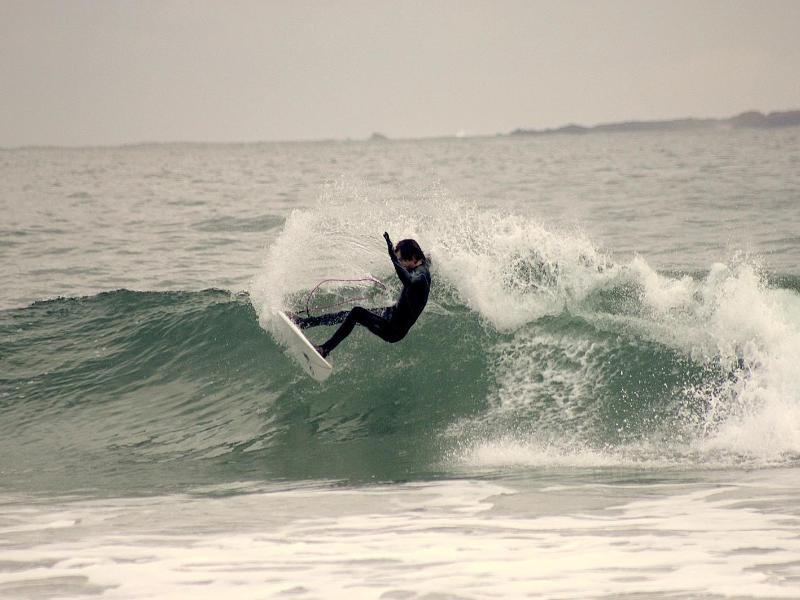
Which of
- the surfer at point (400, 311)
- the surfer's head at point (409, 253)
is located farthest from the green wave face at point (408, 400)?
the surfer's head at point (409, 253)

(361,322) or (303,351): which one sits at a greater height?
(361,322)

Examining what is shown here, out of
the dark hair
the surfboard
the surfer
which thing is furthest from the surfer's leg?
the dark hair

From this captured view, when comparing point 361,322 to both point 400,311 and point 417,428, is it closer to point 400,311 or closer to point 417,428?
point 400,311

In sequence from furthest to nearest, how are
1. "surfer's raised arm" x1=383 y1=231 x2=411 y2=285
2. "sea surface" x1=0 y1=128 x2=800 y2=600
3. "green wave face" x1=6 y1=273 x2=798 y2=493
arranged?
"green wave face" x1=6 y1=273 x2=798 y2=493
"surfer's raised arm" x1=383 y1=231 x2=411 y2=285
"sea surface" x1=0 y1=128 x2=800 y2=600

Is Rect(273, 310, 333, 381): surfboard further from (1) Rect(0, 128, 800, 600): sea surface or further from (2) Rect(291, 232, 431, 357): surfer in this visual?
(1) Rect(0, 128, 800, 600): sea surface

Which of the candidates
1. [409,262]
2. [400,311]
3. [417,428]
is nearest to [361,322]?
[400,311]

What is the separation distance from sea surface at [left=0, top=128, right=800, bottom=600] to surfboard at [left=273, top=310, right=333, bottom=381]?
1.60 feet

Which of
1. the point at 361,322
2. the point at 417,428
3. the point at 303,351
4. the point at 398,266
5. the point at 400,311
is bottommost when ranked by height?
the point at 417,428

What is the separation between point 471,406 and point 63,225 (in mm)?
20004

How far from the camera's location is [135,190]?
142 feet

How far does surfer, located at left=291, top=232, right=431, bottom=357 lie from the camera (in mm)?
8695

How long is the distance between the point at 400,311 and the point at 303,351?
1.31 m

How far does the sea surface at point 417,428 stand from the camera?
553cm

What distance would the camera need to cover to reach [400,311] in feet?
29.5
